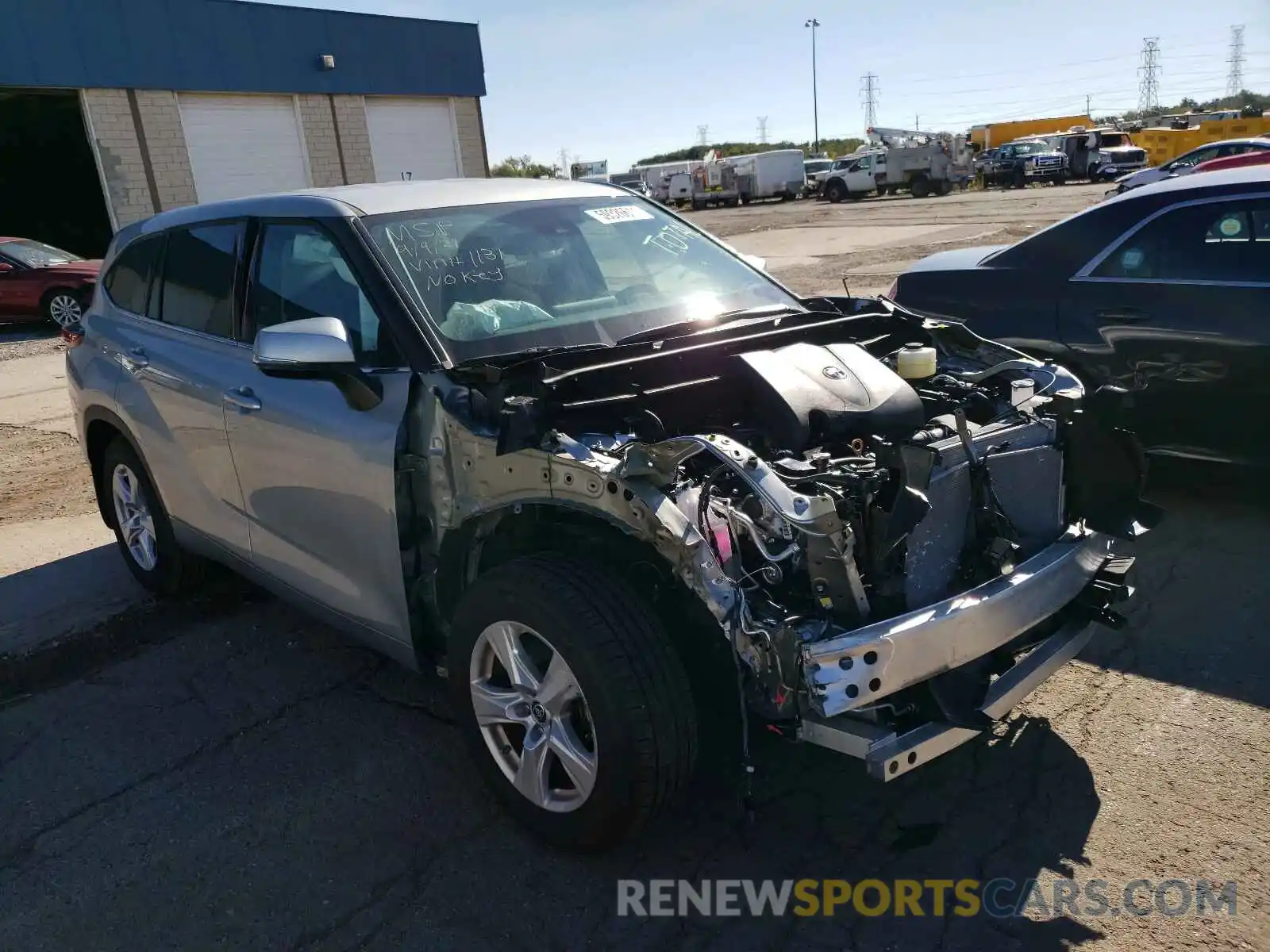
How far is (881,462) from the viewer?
2588 millimetres

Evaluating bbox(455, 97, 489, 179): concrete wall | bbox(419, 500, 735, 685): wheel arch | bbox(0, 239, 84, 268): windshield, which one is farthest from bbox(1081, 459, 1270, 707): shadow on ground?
bbox(455, 97, 489, 179): concrete wall

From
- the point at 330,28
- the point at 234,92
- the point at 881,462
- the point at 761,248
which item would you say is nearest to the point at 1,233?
the point at 234,92

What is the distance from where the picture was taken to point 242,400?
3676 millimetres

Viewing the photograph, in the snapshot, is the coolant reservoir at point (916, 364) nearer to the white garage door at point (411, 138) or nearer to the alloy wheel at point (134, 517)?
the alloy wheel at point (134, 517)

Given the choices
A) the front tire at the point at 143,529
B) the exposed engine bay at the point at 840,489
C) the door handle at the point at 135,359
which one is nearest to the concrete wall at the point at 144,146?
the front tire at the point at 143,529

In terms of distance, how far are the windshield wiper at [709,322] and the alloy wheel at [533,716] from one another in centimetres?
116

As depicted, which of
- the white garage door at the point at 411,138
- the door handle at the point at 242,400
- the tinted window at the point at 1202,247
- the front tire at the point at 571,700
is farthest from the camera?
the white garage door at the point at 411,138

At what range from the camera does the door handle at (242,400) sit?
A: 3612 millimetres

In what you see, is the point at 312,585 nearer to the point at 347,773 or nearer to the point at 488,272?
the point at 347,773

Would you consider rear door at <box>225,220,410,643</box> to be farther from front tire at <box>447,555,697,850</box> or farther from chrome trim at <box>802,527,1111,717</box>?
chrome trim at <box>802,527,1111,717</box>

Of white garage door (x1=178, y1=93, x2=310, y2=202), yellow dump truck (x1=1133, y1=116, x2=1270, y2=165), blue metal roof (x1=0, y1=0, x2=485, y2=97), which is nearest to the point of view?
blue metal roof (x1=0, y1=0, x2=485, y2=97)

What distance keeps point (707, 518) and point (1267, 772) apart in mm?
2025

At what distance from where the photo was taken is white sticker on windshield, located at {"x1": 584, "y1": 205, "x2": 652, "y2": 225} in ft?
13.4

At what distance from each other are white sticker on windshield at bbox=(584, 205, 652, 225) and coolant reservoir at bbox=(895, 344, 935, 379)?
1.42 metres
